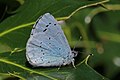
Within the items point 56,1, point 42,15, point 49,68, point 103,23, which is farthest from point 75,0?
point 103,23

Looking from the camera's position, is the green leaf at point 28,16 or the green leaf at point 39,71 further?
the green leaf at point 28,16

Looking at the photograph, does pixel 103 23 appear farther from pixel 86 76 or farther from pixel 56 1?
pixel 86 76

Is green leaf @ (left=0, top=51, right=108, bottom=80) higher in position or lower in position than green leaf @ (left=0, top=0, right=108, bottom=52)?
lower

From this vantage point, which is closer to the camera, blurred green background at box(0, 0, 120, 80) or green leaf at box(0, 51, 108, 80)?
green leaf at box(0, 51, 108, 80)

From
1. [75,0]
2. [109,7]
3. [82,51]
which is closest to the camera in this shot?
[75,0]

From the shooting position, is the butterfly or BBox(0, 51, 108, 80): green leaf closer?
BBox(0, 51, 108, 80): green leaf
